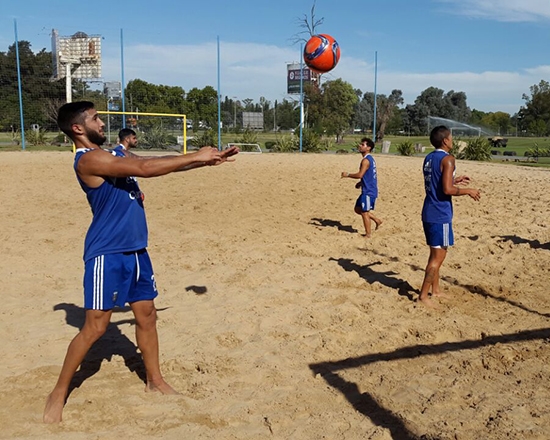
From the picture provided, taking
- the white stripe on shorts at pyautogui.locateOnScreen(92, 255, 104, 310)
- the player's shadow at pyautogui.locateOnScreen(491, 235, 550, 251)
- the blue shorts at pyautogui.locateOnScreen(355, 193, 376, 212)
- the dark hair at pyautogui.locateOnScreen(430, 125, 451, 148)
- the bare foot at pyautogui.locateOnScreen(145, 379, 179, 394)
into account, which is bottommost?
the bare foot at pyautogui.locateOnScreen(145, 379, 179, 394)

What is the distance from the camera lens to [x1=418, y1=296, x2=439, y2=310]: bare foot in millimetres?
5340

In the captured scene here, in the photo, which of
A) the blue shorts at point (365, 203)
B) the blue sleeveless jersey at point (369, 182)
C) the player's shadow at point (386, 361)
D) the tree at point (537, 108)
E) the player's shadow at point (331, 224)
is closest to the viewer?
the player's shadow at point (386, 361)

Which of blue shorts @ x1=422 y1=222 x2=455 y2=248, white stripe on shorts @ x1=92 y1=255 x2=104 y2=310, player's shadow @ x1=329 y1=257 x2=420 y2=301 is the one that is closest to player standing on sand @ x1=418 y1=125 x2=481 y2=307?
blue shorts @ x1=422 y1=222 x2=455 y2=248

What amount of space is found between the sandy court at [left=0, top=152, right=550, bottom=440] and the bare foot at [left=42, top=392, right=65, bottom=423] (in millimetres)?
57

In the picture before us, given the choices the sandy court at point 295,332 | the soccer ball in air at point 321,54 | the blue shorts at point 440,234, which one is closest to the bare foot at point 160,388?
the sandy court at point 295,332

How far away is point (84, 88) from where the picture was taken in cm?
3819

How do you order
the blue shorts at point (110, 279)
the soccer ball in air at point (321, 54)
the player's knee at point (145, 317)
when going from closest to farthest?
the blue shorts at point (110, 279)
the player's knee at point (145, 317)
the soccer ball in air at point (321, 54)

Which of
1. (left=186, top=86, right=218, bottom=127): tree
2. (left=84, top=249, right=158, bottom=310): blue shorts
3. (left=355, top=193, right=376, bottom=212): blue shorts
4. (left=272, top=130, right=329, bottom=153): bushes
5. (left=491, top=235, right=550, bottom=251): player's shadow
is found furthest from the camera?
(left=186, top=86, right=218, bottom=127): tree

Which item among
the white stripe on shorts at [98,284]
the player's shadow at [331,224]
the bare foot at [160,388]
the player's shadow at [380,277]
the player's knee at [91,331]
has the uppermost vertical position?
the white stripe on shorts at [98,284]

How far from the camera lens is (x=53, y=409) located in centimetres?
332

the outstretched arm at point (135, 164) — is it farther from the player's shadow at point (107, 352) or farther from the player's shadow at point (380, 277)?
the player's shadow at point (380, 277)

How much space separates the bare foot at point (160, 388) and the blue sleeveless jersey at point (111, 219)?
0.96 metres

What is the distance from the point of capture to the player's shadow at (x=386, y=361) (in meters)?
3.22

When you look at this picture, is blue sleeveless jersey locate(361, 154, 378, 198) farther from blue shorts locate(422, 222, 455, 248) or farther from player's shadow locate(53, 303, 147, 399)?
player's shadow locate(53, 303, 147, 399)
